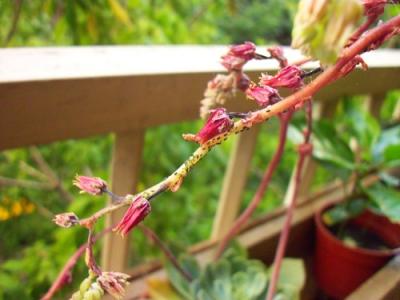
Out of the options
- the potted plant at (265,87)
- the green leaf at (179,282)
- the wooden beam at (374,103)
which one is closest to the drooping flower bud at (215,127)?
the potted plant at (265,87)

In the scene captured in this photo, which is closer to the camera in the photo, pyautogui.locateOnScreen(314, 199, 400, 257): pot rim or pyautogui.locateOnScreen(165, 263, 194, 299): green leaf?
pyautogui.locateOnScreen(165, 263, 194, 299): green leaf

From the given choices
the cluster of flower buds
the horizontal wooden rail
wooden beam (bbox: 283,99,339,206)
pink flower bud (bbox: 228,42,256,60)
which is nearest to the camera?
the cluster of flower buds

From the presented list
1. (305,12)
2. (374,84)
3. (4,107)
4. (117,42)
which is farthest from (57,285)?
(117,42)

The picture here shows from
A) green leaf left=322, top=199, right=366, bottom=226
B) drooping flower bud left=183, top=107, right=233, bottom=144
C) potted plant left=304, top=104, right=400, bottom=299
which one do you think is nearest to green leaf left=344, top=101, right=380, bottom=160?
potted plant left=304, top=104, right=400, bottom=299

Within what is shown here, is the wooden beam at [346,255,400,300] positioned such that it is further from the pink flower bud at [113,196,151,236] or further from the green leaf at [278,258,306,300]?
the pink flower bud at [113,196,151,236]

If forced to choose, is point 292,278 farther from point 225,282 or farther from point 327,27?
point 327,27

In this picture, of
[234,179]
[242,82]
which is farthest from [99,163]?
[242,82]

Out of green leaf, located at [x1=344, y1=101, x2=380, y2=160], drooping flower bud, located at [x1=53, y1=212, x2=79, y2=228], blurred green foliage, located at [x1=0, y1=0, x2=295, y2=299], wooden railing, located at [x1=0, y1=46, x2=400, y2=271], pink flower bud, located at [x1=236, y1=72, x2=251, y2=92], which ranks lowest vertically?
blurred green foliage, located at [x1=0, y1=0, x2=295, y2=299]
